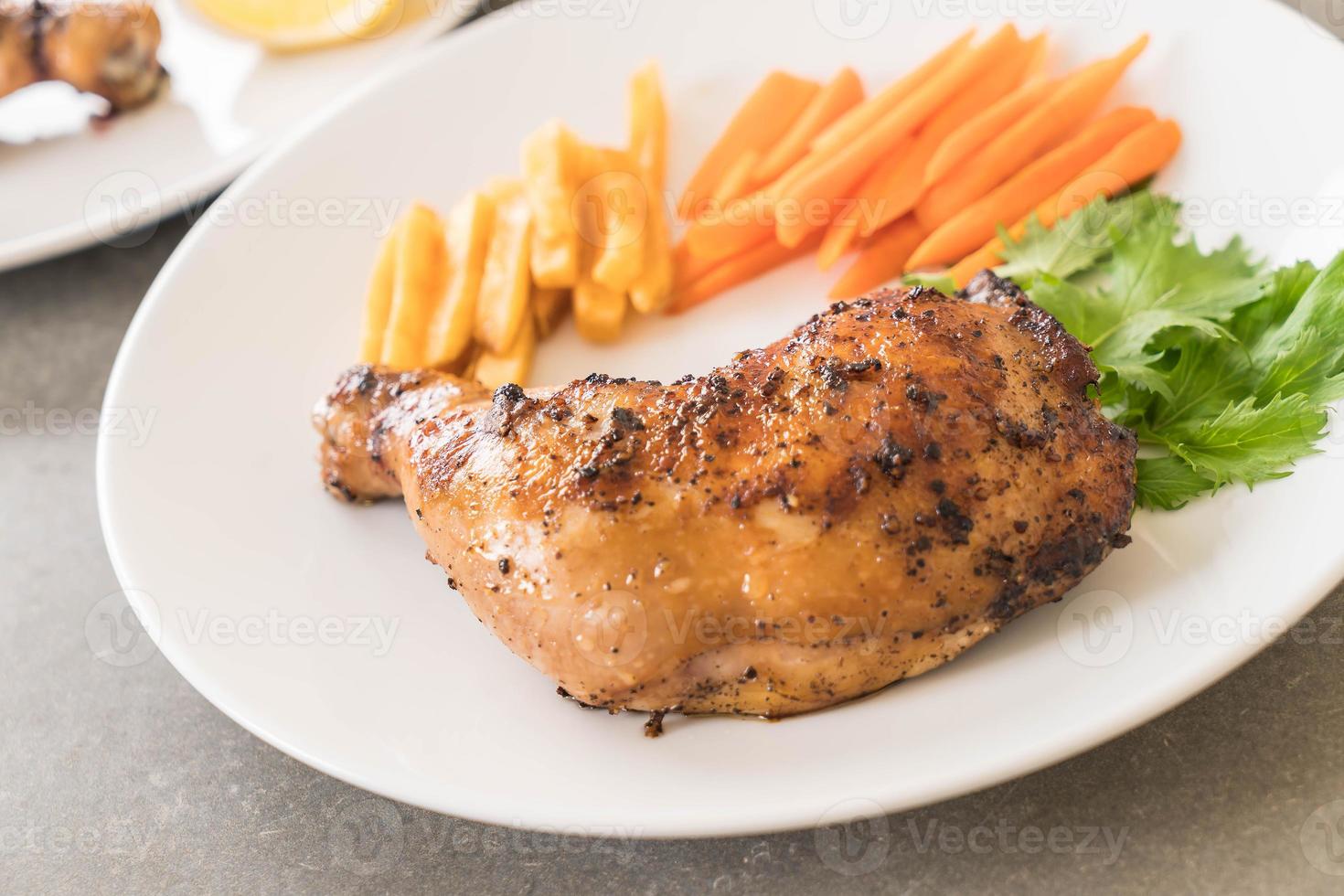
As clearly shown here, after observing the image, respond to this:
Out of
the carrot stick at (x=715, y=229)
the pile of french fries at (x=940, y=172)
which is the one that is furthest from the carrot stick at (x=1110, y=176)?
the carrot stick at (x=715, y=229)

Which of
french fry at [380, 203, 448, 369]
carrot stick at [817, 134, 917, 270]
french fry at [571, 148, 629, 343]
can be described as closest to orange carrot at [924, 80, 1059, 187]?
carrot stick at [817, 134, 917, 270]

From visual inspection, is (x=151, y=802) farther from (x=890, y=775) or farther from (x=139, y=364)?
(x=890, y=775)

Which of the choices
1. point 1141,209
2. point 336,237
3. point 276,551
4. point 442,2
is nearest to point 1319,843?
point 1141,209

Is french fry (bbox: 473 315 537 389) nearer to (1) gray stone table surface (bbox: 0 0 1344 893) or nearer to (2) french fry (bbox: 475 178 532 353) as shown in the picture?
(2) french fry (bbox: 475 178 532 353)

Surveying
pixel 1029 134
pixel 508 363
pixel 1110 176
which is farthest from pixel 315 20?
pixel 1110 176

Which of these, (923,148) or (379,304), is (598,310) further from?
(923,148)

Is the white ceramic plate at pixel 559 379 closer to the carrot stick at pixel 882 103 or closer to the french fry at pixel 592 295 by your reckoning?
the french fry at pixel 592 295
